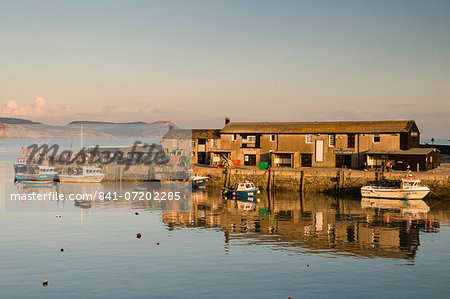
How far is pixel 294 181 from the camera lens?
7619 centimetres

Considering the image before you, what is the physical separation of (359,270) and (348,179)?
38.9 meters

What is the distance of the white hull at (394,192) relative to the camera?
6650 centimetres

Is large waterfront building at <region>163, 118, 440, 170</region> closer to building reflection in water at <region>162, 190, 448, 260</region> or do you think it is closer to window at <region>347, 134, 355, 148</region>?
window at <region>347, 134, 355, 148</region>

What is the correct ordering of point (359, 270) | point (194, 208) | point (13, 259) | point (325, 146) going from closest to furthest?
point (359, 270), point (13, 259), point (194, 208), point (325, 146)

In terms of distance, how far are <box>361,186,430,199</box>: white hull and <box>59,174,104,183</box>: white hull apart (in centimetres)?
4840

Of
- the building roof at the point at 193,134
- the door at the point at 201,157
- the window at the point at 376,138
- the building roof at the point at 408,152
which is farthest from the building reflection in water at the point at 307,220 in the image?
the building roof at the point at 193,134

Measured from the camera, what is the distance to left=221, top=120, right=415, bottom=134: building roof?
7912 centimetres

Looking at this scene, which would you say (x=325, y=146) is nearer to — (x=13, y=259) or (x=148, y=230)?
(x=148, y=230)

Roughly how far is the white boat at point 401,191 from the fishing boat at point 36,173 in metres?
57.2

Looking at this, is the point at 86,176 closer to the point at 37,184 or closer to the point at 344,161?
the point at 37,184

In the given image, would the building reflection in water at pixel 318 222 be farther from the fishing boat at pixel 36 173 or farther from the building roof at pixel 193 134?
the fishing boat at pixel 36 173

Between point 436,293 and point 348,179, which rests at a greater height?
point 348,179

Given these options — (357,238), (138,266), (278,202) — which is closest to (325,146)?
(278,202)

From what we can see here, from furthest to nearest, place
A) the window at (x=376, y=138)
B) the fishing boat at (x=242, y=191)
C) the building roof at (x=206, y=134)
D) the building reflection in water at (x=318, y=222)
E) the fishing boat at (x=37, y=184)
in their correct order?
the building roof at (x=206, y=134), the fishing boat at (x=37, y=184), the window at (x=376, y=138), the fishing boat at (x=242, y=191), the building reflection in water at (x=318, y=222)
